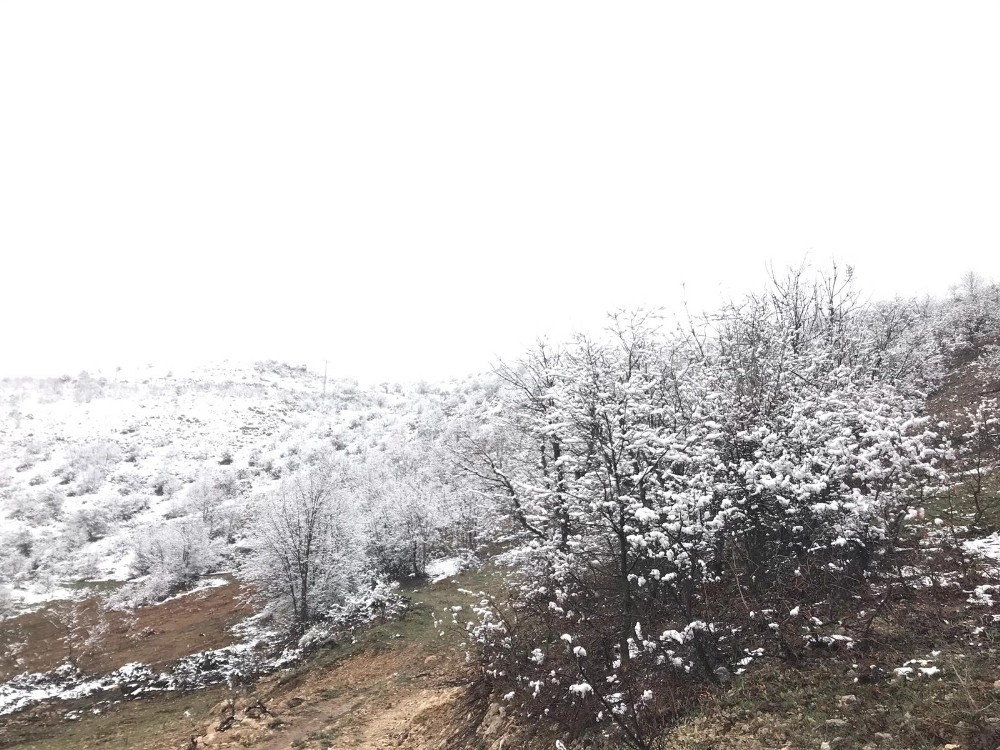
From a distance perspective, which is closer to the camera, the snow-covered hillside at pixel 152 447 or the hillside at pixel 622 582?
the hillside at pixel 622 582

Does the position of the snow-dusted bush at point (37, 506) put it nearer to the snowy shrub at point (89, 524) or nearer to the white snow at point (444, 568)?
the snowy shrub at point (89, 524)

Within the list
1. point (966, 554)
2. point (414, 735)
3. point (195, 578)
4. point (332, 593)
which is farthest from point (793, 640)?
point (195, 578)

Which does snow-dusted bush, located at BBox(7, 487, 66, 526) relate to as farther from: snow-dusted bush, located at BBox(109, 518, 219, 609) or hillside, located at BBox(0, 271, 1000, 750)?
snow-dusted bush, located at BBox(109, 518, 219, 609)

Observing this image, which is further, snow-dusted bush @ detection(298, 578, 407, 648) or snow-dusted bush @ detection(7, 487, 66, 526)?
snow-dusted bush @ detection(7, 487, 66, 526)

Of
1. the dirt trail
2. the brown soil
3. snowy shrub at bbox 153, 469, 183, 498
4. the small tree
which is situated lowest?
the brown soil

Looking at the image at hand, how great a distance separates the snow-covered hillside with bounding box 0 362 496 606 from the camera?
3334cm

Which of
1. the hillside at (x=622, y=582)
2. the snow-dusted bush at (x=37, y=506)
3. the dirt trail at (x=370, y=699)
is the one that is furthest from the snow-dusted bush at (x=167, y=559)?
the dirt trail at (x=370, y=699)

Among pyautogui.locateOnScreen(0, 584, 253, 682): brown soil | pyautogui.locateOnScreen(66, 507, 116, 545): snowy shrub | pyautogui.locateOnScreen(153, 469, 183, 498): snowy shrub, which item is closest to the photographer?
pyautogui.locateOnScreen(0, 584, 253, 682): brown soil

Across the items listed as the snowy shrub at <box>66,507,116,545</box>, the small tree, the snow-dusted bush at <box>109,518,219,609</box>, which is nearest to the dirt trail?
the small tree

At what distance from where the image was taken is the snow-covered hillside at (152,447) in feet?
109

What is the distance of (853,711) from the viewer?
5887 mm

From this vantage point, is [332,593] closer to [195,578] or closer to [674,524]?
[195,578]

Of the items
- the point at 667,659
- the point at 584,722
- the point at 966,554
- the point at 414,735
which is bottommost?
the point at 414,735

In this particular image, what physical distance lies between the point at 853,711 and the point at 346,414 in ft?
196
